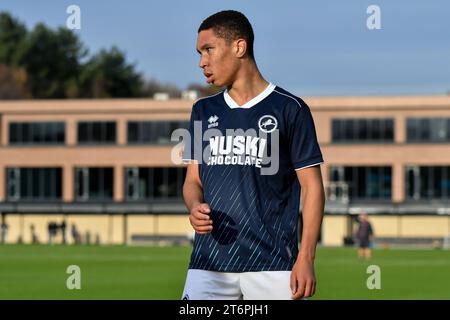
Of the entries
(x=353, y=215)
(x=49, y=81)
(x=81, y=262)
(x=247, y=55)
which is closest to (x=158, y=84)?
(x=49, y=81)

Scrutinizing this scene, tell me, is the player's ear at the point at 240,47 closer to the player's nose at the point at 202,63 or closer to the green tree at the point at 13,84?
the player's nose at the point at 202,63

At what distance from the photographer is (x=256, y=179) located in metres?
8.92

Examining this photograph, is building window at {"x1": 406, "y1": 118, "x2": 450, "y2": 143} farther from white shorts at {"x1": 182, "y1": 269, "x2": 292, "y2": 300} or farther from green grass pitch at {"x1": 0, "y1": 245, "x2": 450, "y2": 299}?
white shorts at {"x1": 182, "y1": 269, "x2": 292, "y2": 300}

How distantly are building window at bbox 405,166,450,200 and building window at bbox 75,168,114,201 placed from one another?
906 inches

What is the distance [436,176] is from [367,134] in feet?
19.7

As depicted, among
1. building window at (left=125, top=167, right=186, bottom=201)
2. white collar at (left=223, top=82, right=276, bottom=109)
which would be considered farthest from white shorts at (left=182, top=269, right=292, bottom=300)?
building window at (left=125, top=167, right=186, bottom=201)

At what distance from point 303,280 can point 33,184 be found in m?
100

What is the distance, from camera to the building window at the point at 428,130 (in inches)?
4001

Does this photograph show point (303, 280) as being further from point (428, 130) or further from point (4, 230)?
point (428, 130)

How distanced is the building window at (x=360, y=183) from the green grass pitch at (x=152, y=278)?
129ft

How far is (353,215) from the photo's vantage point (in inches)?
3893

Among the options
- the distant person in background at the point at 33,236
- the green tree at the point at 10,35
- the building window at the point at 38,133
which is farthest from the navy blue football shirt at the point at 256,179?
the green tree at the point at 10,35

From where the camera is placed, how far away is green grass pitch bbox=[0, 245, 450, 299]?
3359 centimetres

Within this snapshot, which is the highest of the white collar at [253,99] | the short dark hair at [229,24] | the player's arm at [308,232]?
the short dark hair at [229,24]
